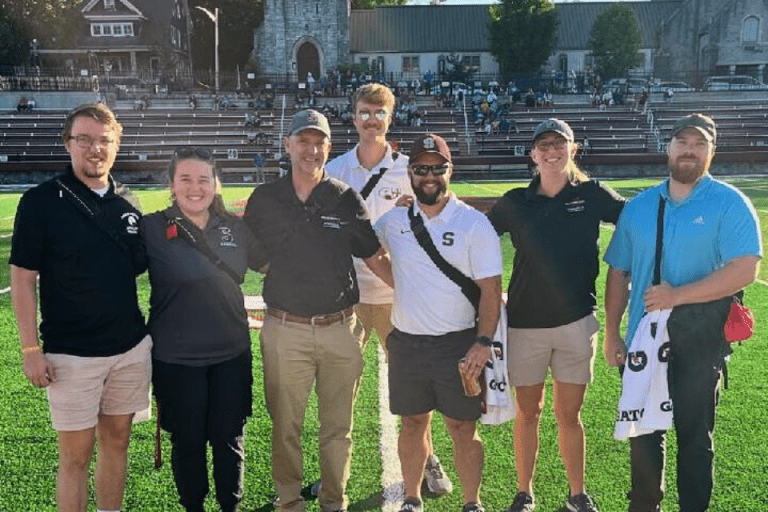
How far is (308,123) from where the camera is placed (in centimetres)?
391

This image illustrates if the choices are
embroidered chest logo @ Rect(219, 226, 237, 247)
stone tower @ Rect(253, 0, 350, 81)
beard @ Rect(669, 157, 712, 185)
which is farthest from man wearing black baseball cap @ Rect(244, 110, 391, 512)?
stone tower @ Rect(253, 0, 350, 81)

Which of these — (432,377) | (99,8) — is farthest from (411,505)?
(99,8)

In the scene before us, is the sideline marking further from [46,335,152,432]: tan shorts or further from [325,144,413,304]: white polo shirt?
[46,335,152,432]: tan shorts

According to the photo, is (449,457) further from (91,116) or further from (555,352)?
(91,116)

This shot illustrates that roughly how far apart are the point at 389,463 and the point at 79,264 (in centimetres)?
252

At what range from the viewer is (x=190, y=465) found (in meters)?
3.87

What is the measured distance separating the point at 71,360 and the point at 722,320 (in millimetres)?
3324

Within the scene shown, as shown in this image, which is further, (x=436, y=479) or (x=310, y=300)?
(x=436, y=479)

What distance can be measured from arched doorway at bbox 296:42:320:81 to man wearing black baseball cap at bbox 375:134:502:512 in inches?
2112

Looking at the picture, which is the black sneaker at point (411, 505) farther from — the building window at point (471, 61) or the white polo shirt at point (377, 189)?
the building window at point (471, 61)

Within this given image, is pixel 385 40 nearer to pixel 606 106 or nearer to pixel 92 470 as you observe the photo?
pixel 606 106

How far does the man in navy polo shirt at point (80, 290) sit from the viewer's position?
344cm

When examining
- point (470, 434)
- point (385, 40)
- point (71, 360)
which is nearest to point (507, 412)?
point (470, 434)

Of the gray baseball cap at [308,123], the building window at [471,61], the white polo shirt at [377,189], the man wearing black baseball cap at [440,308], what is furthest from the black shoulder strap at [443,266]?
the building window at [471,61]
